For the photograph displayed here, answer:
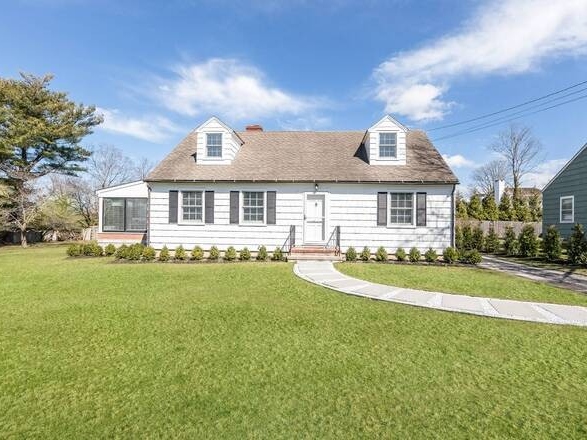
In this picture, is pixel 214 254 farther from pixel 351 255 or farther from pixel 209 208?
pixel 351 255

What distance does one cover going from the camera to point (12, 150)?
2041 centimetres

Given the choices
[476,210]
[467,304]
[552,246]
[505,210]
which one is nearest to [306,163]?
[467,304]

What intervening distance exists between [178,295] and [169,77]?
11685 mm

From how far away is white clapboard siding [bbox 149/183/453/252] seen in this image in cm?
1295

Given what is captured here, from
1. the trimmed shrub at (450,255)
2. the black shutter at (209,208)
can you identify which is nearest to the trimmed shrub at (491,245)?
the trimmed shrub at (450,255)

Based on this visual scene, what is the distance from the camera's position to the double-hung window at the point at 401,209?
13.1m

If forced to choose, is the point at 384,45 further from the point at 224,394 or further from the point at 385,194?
the point at 224,394

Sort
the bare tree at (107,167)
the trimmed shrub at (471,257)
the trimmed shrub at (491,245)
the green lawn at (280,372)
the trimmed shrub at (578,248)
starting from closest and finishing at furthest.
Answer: the green lawn at (280,372) < the trimmed shrub at (578,248) < the trimmed shrub at (471,257) < the trimmed shrub at (491,245) < the bare tree at (107,167)

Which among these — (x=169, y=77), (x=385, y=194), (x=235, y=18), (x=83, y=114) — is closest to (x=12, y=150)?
(x=83, y=114)

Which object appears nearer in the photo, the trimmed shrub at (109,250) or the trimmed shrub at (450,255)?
the trimmed shrub at (450,255)

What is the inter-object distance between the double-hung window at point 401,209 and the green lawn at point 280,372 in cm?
761

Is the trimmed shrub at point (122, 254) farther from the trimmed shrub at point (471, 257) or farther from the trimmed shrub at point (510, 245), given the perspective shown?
the trimmed shrub at point (510, 245)

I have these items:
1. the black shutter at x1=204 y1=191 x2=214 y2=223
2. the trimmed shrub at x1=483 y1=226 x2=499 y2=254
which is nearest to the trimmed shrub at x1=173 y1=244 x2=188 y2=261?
the black shutter at x1=204 y1=191 x2=214 y2=223

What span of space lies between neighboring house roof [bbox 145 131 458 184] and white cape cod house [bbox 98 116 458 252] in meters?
0.06
